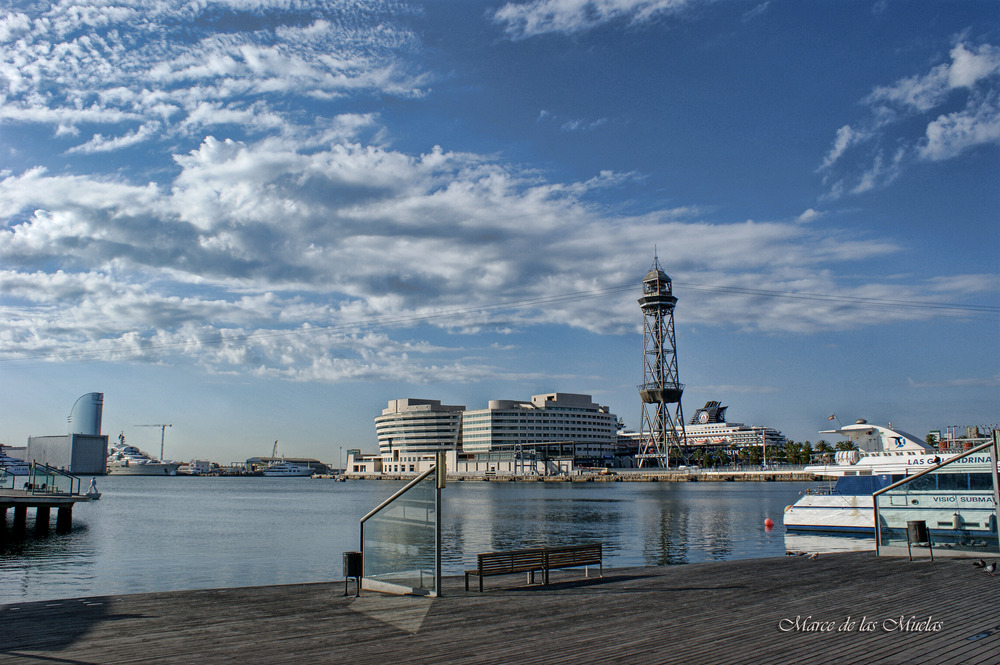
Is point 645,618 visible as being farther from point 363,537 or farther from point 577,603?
point 363,537

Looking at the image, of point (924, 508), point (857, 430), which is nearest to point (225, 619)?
point (924, 508)

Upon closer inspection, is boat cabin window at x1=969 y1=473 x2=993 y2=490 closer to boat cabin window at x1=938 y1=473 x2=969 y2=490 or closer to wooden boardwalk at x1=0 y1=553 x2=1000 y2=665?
boat cabin window at x1=938 y1=473 x2=969 y2=490

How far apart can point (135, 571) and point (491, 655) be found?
28879 millimetres

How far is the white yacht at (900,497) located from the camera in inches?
728

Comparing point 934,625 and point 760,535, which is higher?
point 934,625

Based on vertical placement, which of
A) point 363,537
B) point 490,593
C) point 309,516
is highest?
point 363,537

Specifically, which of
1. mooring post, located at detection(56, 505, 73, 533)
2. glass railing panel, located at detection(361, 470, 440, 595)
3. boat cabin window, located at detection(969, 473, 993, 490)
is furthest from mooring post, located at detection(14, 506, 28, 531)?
boat cabin window, located at detection(969, 473, 993, 490)

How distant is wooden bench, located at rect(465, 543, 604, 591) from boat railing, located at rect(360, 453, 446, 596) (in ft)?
3.59

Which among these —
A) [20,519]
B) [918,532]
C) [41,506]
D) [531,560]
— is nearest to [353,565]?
[531,560]

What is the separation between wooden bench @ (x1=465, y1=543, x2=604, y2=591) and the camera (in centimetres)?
1561

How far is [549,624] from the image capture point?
38.3ft

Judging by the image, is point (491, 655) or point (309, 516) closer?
point (491, 655)

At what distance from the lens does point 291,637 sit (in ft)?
35.6

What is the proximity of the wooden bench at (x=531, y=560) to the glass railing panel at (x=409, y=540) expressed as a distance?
3.78ft
